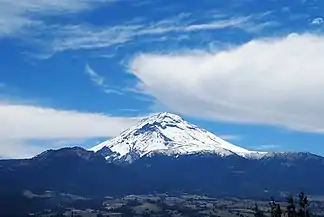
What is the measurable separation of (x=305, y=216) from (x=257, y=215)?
145 feet

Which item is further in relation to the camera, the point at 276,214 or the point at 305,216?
the point at 276,214

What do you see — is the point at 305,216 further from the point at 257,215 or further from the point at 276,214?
the point at 257,215

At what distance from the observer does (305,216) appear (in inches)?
3735

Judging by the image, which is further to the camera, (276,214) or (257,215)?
(257,215)

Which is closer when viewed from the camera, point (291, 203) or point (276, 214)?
point (291, 203)

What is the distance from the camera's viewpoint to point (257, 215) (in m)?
138

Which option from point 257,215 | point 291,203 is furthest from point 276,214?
point 257,215

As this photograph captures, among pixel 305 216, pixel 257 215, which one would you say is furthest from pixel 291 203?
pixel 257 215

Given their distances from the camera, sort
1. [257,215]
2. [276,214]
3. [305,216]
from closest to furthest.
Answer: [305,216], [276,214], [257,215]

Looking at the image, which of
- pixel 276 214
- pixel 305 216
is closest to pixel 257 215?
pixel 276 214

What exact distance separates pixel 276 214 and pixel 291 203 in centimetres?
800

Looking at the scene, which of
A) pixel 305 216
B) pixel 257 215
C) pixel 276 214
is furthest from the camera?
pixel 257 215

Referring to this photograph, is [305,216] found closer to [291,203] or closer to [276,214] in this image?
[291,203]

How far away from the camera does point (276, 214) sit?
341ft
